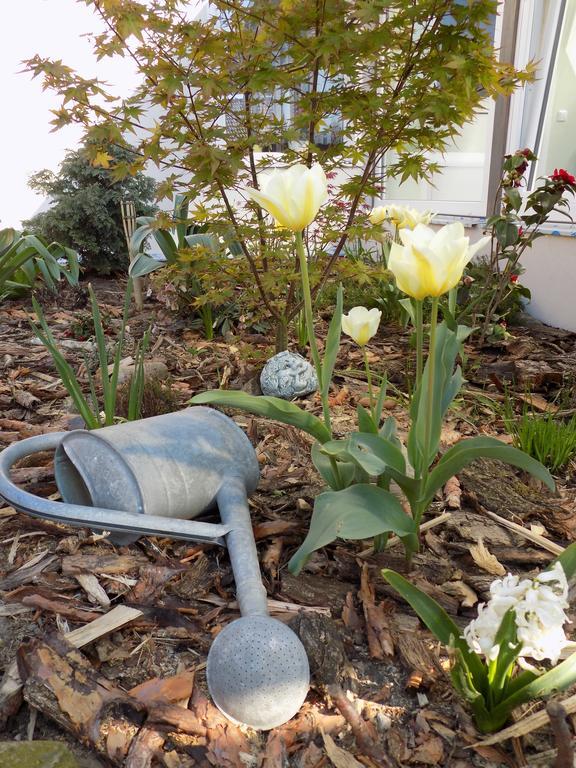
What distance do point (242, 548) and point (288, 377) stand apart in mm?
1251

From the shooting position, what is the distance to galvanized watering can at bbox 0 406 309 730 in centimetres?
108

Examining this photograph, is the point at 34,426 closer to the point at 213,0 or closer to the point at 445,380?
the point at 445,380

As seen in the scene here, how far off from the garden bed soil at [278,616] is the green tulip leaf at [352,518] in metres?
0.17

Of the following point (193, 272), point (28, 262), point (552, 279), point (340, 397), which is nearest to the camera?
point (340, 397)

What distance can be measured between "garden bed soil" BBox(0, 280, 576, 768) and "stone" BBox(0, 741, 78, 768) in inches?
3.3

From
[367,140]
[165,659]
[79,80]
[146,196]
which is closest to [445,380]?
[165,659]

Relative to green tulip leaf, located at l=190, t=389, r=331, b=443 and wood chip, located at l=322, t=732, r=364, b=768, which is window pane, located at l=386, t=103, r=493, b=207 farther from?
wood chip, located at l=322, t=732, r=364, b=768

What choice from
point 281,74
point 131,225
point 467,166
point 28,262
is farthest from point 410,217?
point 131,225

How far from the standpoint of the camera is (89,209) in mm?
5570

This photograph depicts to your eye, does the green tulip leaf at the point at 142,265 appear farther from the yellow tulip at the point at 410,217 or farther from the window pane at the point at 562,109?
the window pane at the point at 562,109

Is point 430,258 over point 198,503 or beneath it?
over

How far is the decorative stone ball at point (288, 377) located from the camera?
2.59m

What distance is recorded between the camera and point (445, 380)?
1420 millimetres

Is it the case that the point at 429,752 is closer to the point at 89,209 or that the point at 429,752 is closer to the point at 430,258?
the point at 430,258
